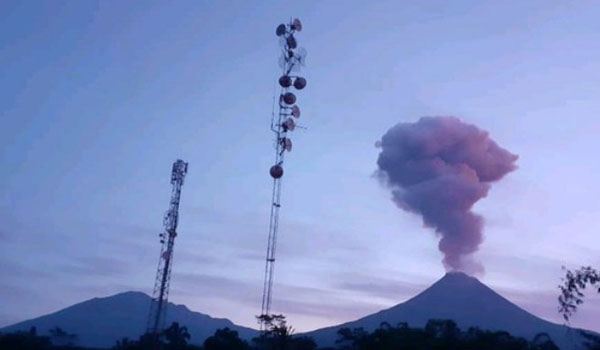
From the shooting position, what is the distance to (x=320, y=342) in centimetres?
15875

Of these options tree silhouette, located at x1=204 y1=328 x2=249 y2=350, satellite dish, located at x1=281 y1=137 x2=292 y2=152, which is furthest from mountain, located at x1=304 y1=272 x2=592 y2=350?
satellite dish, located at x1=281 y1=137 x2=292 y2=152

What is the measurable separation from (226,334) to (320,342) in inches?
3451

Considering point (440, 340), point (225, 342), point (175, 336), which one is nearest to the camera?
point (440, 340)

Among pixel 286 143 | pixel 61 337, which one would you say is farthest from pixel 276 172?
pixel 61 337

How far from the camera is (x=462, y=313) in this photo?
509ft

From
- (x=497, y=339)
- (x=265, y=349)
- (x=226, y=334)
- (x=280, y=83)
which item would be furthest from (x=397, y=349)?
(x=280, y=83)

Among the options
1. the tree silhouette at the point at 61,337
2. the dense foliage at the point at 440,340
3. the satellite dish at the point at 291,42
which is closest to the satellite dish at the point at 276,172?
the satellite dish at the point at 291,42

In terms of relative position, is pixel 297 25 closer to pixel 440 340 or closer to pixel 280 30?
pixel 280 30

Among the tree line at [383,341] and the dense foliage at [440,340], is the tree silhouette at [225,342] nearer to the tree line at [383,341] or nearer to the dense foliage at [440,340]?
the tree line at [383,341]

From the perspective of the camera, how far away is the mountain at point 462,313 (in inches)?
6029

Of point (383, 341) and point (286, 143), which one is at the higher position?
point (286, 143)

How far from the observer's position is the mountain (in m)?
153

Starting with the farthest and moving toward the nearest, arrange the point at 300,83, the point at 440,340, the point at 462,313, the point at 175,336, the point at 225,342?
1. the point at 462,313
2. the point at 175,336
3. the point at 225,342
4. the point at 440,340
5. the point at 300,83

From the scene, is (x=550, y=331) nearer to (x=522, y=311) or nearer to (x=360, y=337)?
(x=522, y=311)
